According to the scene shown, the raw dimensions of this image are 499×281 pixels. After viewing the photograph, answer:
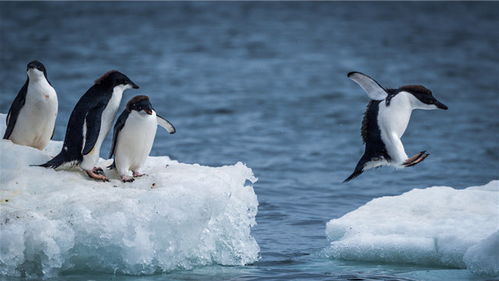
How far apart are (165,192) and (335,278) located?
1.32 meters

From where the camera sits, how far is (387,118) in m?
7.04

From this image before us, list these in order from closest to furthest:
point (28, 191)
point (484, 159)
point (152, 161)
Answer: point (28, 191), point (152, 161), point (484, 159)

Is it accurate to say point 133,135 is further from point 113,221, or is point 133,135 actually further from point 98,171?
point 113,221

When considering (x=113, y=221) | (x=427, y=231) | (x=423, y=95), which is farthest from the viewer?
(x=427, y=231)

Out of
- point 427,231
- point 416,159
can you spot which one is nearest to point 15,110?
point 416,159

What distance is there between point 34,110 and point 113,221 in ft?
4.23

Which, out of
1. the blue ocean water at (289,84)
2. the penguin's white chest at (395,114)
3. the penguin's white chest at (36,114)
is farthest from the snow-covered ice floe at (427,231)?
the penguin's white chest at (36,114)

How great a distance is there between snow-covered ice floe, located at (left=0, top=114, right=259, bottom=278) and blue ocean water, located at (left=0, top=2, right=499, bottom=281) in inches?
5.5

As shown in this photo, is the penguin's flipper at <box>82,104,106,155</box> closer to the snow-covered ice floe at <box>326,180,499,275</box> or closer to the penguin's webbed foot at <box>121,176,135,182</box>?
the penguin's webbed foot at <box>121,176,135,182</box>

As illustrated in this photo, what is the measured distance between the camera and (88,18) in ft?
128

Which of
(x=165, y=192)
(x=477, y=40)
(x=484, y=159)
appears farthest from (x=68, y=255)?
(x=477, y=40)

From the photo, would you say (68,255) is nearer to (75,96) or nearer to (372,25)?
(75,96)

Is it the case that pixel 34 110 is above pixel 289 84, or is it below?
above

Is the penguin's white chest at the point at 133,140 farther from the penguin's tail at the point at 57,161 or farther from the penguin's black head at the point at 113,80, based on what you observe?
the penguin's tail at the point at 57,161
